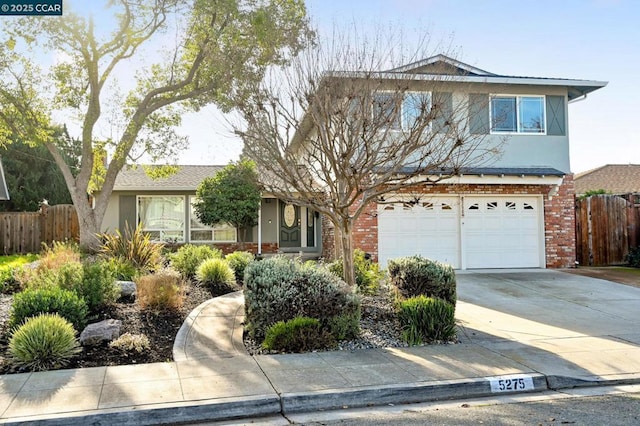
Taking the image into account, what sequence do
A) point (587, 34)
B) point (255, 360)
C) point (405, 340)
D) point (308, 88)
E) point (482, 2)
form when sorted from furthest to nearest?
point (587, 34), point (482, 2), point (308, 88), point (405, 340), point (255, 360)

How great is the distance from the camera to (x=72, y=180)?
16.1m

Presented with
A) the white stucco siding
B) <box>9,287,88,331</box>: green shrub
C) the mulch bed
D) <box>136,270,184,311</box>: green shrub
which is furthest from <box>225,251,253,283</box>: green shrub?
the white stucco siding

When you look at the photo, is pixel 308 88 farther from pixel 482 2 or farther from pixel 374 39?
pixel 482 2

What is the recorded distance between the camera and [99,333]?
6934 mm

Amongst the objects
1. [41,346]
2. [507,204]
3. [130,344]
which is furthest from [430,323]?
[507,204]

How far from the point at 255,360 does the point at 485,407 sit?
2815 millimetres

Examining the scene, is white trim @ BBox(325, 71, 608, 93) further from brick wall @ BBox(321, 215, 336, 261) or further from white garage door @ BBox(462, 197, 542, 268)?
brick wall @ BBox(321, 215, 336, 261)

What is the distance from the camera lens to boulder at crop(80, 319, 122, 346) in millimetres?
6859

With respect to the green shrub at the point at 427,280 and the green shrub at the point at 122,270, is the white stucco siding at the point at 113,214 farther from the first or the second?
the green shrub at the point at 427,280

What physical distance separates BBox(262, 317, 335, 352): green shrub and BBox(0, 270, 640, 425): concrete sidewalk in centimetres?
27

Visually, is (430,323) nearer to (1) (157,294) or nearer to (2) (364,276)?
(2) (364,276)

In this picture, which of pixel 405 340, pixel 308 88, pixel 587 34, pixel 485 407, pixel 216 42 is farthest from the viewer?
pixel 216 42

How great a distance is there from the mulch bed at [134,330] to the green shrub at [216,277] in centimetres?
72

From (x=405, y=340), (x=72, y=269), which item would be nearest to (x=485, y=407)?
(x=405, y=340)
